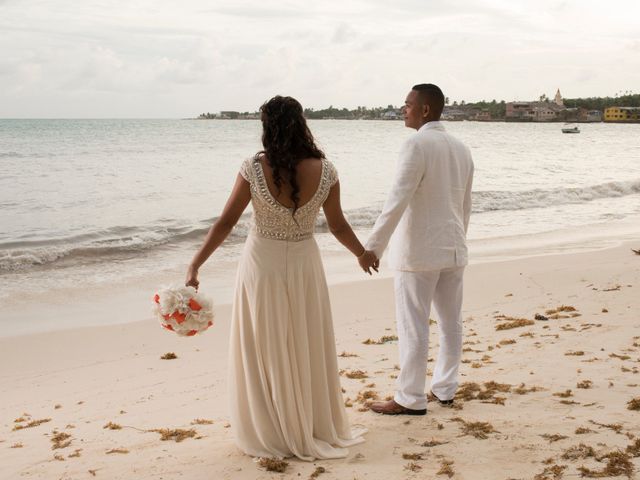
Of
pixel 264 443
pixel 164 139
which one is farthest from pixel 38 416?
pixel 164 139

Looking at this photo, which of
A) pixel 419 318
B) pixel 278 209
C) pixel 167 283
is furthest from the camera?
pixel 167 283

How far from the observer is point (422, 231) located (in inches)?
175

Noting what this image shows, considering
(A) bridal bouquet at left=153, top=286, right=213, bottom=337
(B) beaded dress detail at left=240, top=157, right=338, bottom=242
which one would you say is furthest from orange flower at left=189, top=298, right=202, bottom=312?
(B) beaded dress detail at left=240, top=157, right=338, bottom=242

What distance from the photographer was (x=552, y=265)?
36.8 ft

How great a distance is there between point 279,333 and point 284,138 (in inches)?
41.3

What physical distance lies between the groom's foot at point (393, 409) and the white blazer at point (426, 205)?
0.92 metres

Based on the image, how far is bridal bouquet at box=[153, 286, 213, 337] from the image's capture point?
3.93m

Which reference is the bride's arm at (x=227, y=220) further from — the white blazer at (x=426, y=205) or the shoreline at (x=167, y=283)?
the shoreline at (x=167, y=283)

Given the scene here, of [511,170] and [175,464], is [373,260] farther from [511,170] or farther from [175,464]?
[511,170]

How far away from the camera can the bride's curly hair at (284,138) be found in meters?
3.71

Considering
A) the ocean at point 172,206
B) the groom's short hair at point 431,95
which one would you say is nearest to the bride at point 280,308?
the ocean at point 172,206

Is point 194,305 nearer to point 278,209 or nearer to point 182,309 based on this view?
point 182,309

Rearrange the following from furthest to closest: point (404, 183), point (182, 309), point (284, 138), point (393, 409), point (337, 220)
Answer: point (393, 409) < point (404, 183) < point (337, 220) < point (182, 309) < point (284, 138)

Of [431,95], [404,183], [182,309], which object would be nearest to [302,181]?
[404,183]
